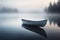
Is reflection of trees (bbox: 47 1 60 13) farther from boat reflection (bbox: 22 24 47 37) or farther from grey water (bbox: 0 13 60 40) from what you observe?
boat reflection (bbox: 22 24 47 37)

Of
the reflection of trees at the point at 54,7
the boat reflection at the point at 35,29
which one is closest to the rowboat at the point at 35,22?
the boat reflection at the point at 35,29

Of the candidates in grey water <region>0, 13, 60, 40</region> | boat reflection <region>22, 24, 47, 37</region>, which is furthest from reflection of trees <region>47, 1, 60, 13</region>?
boat reflection <region>22, 24, 47, 37</region>

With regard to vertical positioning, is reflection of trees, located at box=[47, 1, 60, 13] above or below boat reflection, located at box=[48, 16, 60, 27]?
above

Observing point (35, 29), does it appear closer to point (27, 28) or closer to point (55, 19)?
point (27, 28)

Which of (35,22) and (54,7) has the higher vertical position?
(54,7)

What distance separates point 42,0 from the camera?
1.06 meters

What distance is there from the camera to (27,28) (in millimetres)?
982

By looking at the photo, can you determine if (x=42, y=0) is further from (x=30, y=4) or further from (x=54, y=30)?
(x=54, y=30)

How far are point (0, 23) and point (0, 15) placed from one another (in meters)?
0.06

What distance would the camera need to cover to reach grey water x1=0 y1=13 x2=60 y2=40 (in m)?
0.92

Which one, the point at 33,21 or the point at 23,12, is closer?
the point at 33,21

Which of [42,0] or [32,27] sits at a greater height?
[42,0]

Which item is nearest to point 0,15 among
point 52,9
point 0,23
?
point 0,23

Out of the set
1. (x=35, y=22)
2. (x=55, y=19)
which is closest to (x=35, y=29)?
(x=35, y=22)
